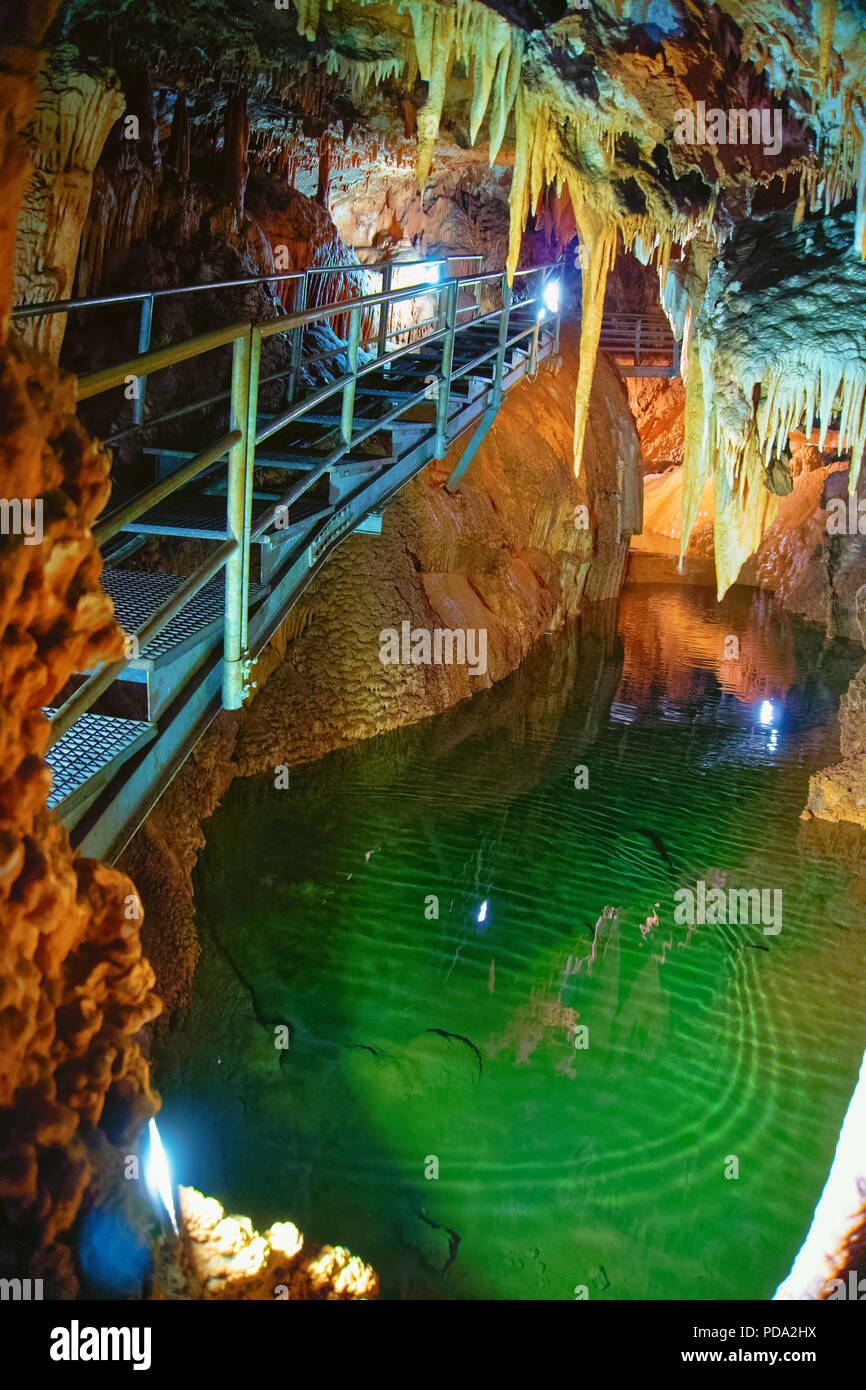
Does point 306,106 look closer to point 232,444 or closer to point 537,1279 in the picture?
point 232,444

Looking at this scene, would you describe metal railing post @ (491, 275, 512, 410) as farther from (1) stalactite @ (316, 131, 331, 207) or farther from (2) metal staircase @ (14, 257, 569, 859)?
(1) stalactite @ (316, 131, 331, 207)

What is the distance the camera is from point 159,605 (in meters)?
3.76

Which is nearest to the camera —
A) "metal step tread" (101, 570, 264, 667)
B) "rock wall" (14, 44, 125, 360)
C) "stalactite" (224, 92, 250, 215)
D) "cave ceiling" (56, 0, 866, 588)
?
"metal step tread" (101, 570, 264, 667)

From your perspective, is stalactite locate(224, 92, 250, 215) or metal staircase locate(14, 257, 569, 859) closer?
metal staircase locate(14, 257, 569, 859)

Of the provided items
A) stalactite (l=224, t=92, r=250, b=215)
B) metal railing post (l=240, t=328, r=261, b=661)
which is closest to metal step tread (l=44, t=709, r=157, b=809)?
metal railing post (l=240, t=328, r=261, b=661)

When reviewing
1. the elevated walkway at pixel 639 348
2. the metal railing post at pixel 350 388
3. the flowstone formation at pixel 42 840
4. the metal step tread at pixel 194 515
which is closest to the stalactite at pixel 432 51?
the metal railing post at pixel 350 388

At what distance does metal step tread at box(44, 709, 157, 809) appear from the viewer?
2.96 m

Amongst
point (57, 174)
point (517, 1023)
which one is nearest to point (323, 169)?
point (57, 174)

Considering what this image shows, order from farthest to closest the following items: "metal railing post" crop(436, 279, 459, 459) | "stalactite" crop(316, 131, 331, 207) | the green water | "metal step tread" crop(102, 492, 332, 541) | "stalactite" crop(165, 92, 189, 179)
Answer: "stalactite" crop(316, 131, 331, 207)
"stalactite" crop(165, 92, 189, 179)
"metal railing post" crop(436, 279, 459, 459)
"metal step tread" crop(102, 492, 332, 541)
the green water

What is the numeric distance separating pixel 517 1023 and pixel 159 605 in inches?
104

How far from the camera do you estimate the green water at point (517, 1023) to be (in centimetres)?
371

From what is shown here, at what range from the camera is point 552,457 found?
40.1 ft

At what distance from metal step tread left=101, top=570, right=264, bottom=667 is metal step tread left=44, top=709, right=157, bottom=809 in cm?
23

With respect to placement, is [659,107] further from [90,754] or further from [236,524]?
[90,754]
